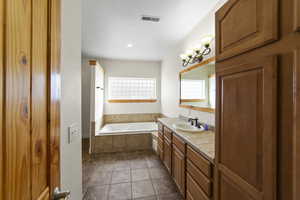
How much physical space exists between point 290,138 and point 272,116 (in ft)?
0.35

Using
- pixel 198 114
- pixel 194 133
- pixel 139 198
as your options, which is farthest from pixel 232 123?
pixel 139 198

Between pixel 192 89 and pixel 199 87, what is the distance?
0.72 feet

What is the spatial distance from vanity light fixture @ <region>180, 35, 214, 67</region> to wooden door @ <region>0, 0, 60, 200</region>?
1.80 meters

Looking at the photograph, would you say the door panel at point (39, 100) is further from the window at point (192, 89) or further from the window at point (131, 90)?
the window at point (131, 90)

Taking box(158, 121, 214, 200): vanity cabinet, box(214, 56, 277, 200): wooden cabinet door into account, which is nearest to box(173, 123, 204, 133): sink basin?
box(158, 121, 214, 200): vanity cabinet

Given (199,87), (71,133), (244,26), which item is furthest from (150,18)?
(71,133)

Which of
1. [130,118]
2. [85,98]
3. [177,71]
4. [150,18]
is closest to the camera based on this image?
[150,18]

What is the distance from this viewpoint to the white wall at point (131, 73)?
4117 mm

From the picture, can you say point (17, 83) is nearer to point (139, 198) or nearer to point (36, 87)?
point (36, 87)

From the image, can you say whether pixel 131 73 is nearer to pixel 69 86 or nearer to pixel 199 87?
pixel 199 87

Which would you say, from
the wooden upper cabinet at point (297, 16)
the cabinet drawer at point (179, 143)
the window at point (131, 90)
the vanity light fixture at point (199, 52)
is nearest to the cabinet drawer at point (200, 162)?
the cabinet drawer at point (179, 143)

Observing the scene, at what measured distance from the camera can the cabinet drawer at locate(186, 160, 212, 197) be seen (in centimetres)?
110

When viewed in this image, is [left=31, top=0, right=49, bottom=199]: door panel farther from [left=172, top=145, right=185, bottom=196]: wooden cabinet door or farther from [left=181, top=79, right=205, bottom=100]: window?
[left=181, top=79, right=205, bottom=100]: window

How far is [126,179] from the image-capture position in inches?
83.3
